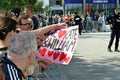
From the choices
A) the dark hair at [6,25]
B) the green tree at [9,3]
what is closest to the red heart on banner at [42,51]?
the dark hair at [6,25]

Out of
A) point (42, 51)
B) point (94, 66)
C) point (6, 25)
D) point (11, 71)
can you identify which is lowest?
point (94, 66)

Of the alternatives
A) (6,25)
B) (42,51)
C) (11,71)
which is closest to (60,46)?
(42,51)

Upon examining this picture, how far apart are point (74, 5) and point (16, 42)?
51.3 metres

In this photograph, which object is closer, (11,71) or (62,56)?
(11,71)

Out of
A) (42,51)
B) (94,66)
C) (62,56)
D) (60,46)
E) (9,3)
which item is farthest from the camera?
(9,3)

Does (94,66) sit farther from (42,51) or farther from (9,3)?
(9,3)

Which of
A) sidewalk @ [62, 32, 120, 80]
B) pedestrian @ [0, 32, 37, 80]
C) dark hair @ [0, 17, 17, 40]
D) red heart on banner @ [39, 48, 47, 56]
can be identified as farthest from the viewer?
sidewalk @ [62, 32, 120, 80]

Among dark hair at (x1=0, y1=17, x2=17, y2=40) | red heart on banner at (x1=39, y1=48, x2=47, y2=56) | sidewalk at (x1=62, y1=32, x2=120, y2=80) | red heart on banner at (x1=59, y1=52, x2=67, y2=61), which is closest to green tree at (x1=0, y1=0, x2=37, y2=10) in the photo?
sidewalk at (x1=62, y1=32, x2=120, y2=80)

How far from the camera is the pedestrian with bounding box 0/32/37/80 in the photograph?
3.01 meters

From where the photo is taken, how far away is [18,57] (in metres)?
3.02

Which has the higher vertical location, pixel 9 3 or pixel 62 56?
pixel 62 56

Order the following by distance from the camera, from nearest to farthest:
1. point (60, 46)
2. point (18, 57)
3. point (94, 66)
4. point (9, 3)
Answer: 1. point (18, 57)
2. point (60, 46)
3. point (94, 66)
4. point (9, 3)

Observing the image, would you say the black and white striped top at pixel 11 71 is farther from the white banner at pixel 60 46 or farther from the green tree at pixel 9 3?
the green tree at pixel 9 3

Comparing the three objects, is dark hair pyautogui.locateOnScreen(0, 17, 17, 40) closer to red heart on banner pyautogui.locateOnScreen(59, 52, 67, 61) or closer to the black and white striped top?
the black and white striped top
